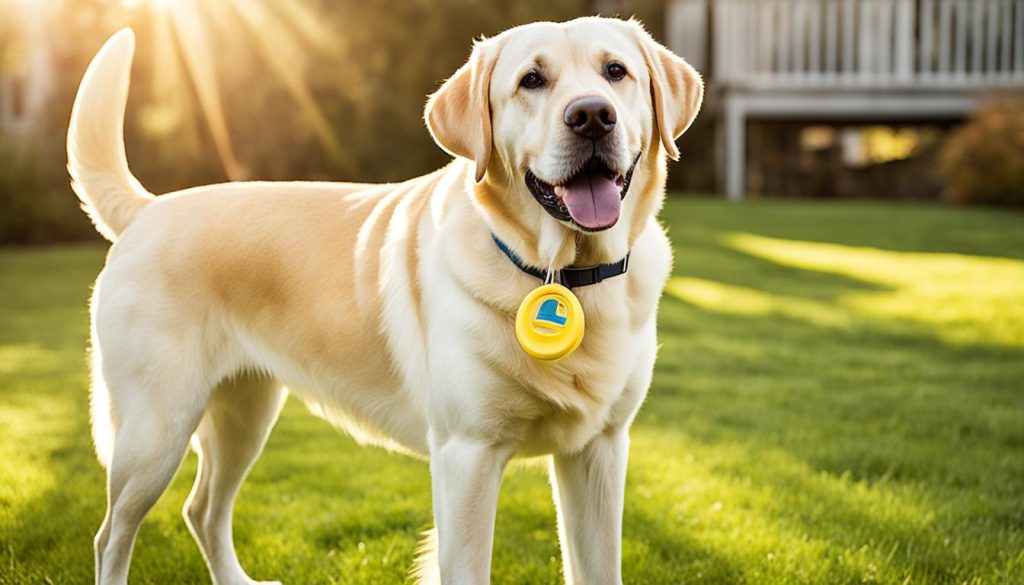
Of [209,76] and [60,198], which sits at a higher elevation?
[209,76]

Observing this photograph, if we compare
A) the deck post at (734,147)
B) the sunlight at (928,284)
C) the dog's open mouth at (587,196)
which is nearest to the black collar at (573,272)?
the dog's open mouth at (587,196)

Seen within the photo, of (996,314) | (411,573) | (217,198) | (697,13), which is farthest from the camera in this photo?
(697,13)

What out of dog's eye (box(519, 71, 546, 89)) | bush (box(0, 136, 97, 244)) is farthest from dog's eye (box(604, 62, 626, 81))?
bush (box(0, 136, 97, 244))

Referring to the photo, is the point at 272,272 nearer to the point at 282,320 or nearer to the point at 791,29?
the point at 282,320

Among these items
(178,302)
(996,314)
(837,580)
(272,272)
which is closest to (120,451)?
(178,302)

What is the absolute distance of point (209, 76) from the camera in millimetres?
12711

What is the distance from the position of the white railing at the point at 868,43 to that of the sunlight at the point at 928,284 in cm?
427

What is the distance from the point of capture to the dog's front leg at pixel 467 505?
249cm

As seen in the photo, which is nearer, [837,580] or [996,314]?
[837,580]

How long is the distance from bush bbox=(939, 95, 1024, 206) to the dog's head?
991 cm

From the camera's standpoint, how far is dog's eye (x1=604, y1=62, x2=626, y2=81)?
256 cm

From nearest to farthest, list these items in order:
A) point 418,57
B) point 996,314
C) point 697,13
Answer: point 996,314, point 418,57, point 697,13

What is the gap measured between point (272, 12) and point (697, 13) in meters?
5.64

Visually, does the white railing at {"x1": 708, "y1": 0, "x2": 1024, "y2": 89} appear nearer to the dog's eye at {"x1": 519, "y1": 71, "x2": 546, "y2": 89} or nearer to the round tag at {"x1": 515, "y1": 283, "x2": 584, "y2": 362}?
the dog's eye at {"x1": 519, "y1": 71, "x2": 546, "y2": 89}
